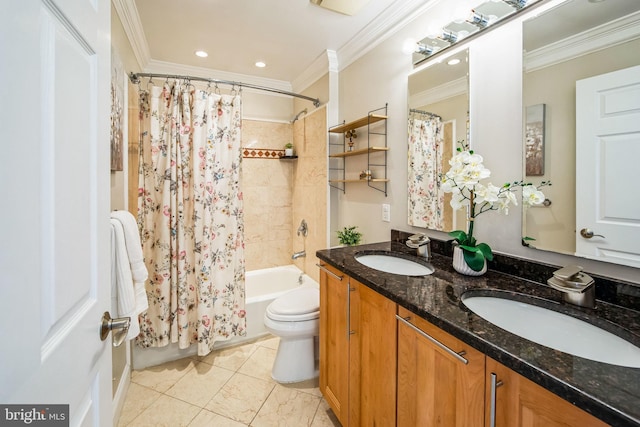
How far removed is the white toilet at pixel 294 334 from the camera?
1.90m

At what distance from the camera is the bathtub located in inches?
84.7

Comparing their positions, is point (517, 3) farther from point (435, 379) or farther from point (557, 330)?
point (435, 379)

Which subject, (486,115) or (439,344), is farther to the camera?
(486,115)

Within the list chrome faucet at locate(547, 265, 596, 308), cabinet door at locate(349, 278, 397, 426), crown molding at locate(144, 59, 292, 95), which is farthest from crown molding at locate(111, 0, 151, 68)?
chrome faucet at locate(547, 265, 596, 308)

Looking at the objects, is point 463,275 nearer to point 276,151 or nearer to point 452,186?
point 452,186

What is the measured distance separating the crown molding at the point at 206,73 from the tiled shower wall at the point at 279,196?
432mm

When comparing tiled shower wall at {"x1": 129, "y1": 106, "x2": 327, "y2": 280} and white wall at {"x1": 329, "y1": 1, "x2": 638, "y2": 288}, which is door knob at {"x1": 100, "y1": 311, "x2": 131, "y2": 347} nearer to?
white wall at {"x1": 329, "y1": 1, "x2": 638, "y2": 288}

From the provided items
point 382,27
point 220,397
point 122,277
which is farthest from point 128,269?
point 382,27

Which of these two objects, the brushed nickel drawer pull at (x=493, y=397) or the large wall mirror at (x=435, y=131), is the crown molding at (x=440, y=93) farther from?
the brushed nickel drawer pull at (x=493, y=397)

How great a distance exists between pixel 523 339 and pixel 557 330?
305 mm

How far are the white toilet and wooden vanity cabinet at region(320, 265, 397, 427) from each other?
28 cm

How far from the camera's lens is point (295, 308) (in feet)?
6.38

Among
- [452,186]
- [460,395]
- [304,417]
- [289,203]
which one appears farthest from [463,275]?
[289,203]

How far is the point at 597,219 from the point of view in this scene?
3.23 ft
